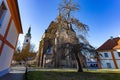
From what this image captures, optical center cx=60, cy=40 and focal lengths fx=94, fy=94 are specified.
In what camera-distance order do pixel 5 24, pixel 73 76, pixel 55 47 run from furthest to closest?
pixel 55 47 → pixel 73 76 → pixel 5 24

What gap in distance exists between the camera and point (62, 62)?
2797 cm

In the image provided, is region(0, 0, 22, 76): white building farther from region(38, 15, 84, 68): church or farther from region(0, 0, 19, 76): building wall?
region(38, 15, 84, 68): church

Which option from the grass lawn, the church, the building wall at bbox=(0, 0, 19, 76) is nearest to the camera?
the building wall at bbox=(0, 0, 19, 76)

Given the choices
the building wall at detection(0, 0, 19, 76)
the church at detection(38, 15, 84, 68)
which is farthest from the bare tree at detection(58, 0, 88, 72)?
the building wall at detection(0, 0, 19, 76)

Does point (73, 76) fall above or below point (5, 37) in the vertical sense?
below

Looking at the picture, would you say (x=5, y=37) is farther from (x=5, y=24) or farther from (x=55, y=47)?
(x=55, y=47)

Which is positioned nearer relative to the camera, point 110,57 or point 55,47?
point 110,57

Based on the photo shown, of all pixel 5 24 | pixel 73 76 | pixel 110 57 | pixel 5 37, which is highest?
pixel 5 24

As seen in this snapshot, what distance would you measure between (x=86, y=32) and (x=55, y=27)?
5.73 metres

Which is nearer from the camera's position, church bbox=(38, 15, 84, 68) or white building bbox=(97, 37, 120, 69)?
church bbox=(38, 15, 84, 68)

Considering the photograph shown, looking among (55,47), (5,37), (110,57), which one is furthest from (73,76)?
(110,57)

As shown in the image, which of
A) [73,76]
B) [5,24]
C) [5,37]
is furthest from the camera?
[73,76]

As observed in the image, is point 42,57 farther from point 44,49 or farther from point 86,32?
point 86,32

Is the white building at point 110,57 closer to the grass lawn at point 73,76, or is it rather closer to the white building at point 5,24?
the grass lawn at point 73,76
